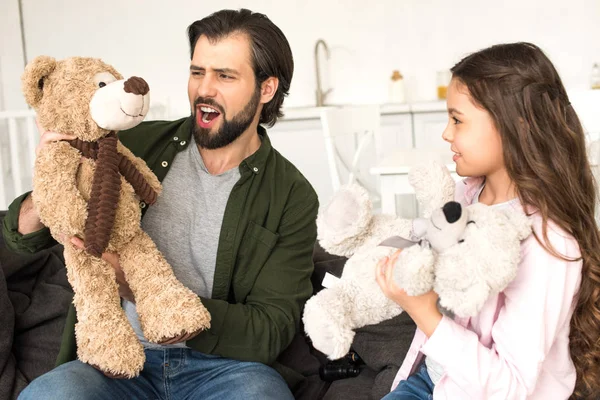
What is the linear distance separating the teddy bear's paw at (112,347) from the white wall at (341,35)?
332 cm

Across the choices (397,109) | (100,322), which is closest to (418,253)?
(100,322)

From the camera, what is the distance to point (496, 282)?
100cm

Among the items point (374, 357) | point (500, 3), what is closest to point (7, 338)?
point (374, 357)

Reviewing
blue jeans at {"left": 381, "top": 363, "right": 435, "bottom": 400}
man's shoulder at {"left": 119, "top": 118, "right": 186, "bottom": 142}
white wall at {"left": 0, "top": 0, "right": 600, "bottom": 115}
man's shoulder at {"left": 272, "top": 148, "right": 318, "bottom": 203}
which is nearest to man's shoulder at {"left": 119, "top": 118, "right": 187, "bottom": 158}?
man's shoulder at {"left": 119, "top": 118, "right": 186, "bottom": 142}

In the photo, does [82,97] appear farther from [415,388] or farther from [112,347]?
[415,388]

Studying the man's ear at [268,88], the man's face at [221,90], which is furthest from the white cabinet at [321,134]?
the man's face at [221,90]

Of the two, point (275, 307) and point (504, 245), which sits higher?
point (504, 245)

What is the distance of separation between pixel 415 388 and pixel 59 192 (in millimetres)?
734

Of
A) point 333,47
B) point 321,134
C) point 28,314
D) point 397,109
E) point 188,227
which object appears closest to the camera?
point 188,227

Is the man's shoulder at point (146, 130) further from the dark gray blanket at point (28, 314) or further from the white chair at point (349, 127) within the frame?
the white chair at point (349, 127)

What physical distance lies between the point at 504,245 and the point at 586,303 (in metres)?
0.32

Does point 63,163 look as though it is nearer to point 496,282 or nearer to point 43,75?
point 43,75

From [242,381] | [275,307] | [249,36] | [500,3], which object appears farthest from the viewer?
[500,3]

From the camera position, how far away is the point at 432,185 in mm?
1181
